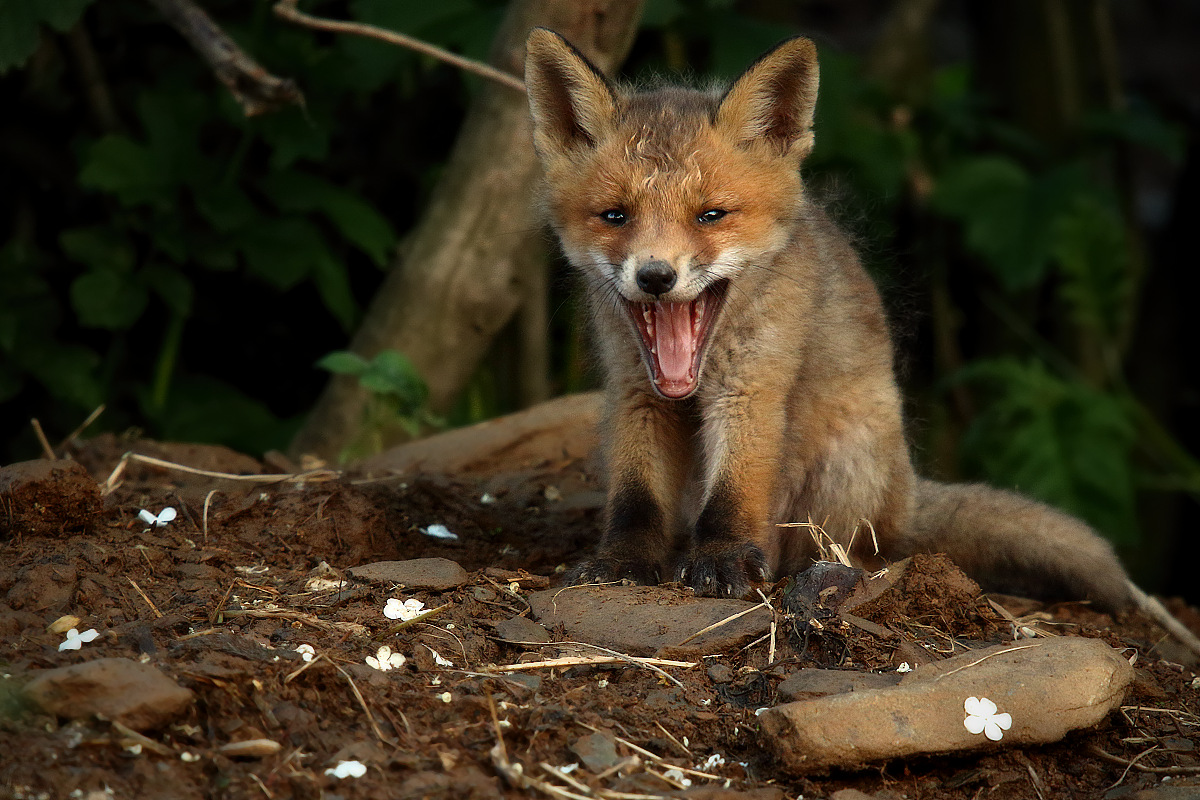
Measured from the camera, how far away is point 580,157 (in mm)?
3742

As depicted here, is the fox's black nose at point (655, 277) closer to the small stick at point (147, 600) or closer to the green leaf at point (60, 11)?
the small stick at point (147, 600)

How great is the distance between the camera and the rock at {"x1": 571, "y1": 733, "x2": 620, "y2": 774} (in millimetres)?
2445

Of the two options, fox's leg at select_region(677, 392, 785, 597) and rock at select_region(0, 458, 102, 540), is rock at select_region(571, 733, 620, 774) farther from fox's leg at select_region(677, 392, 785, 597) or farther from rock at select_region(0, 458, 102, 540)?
rock at select_region(0, 458, 102, 540)

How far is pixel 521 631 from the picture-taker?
3.00 meters

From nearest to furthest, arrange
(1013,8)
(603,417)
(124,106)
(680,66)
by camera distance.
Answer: (603,417), (124,106), (680,66), (1013,8)

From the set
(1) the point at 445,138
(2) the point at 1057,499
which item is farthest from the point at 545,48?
(2) the point at 1057,499

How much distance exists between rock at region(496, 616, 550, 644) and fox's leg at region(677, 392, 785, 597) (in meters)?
0.60

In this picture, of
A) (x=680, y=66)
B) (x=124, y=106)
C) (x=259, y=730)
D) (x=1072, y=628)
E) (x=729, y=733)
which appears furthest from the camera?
(x=680, y=66)

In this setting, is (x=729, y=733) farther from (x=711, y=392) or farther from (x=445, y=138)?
(x=445, y=138)

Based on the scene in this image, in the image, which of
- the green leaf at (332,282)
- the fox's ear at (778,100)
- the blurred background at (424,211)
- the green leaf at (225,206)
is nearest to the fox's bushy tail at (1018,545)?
the blurred background at (424,211)

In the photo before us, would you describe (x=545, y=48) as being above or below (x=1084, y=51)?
below

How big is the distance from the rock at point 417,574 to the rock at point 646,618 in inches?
9.1

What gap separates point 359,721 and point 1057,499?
4.55 m

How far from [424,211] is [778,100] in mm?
2249
